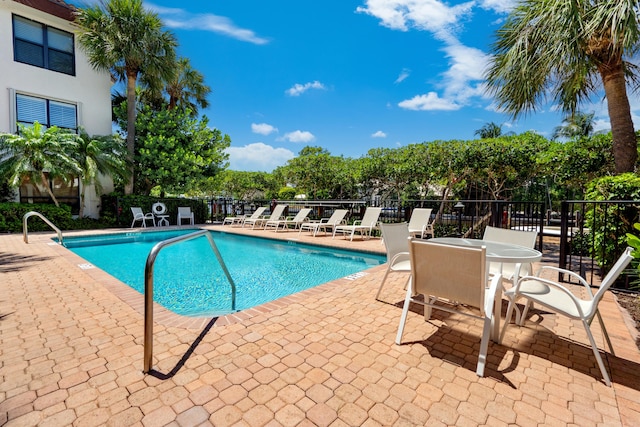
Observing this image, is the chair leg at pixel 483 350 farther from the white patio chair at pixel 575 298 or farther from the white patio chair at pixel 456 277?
the white patio chair at pixel 575 298

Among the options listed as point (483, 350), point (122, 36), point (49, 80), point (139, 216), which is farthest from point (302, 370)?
point (49, 80)

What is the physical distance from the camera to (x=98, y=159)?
1150 cm

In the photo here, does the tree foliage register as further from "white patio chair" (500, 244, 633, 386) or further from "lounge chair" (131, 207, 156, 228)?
"white patio chair" (500, 244, 633, 386)

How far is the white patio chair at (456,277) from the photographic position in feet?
7.24

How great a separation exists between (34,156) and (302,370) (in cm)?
1253

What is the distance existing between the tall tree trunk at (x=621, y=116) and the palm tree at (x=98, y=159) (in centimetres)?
1513

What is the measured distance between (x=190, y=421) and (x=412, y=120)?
29.0m

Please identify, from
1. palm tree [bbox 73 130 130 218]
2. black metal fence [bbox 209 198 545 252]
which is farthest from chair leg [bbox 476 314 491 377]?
palm tree [bbox 73 130 130 218]

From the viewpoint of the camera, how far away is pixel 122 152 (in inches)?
482

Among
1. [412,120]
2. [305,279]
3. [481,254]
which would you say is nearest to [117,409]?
[481,254]

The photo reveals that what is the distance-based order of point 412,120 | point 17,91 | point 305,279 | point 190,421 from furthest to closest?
point 412,120
point 17,91
point 305,279
point 190,421

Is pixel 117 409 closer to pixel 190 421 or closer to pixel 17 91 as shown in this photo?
pixel 190 421

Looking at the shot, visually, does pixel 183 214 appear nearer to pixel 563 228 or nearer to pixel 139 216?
pixel 139 216

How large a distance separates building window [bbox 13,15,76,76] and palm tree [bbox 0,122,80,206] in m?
3.54
